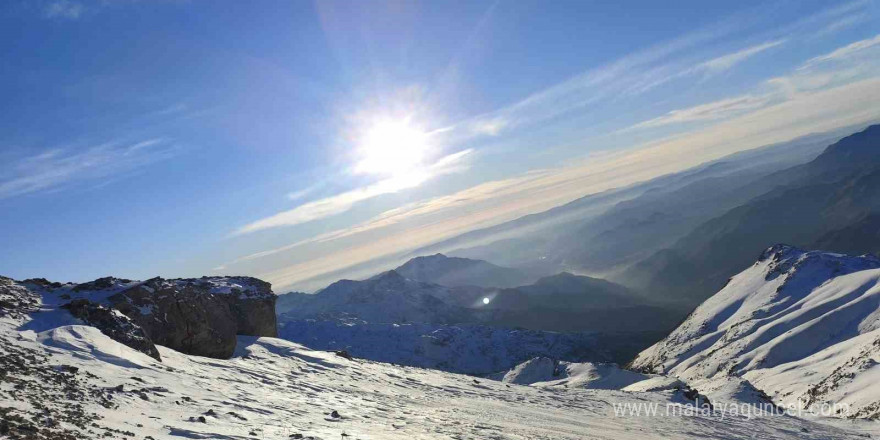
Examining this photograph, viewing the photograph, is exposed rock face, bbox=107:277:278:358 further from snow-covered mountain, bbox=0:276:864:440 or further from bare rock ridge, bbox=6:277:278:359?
snow-covered mountain, bbox=0:276:864:440

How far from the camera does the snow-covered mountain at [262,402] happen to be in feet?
58.4

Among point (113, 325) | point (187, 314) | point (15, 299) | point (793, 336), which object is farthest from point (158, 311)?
point (793, 336)

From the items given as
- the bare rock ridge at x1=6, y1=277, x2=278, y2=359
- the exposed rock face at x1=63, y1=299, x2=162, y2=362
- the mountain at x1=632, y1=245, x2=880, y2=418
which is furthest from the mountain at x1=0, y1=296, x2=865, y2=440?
the mountain at x1=632, y1=245, x2=880, y2=418

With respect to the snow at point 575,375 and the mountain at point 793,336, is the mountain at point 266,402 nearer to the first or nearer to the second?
the mountain at point 793,336

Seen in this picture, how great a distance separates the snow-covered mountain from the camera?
58.4 feet

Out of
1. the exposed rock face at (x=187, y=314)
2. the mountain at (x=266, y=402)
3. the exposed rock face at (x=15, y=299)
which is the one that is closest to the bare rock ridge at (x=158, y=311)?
the exposed rock face at (x=187, y=314)

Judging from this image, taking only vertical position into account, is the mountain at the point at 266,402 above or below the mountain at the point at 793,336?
above

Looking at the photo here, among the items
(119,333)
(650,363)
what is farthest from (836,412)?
(650,363)

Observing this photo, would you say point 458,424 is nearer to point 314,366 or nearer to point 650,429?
point 650,429

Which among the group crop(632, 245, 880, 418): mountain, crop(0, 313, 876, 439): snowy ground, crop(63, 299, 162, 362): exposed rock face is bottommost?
crop(632, 245, 880, 418): mountain

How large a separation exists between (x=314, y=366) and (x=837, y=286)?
158749 millimetres

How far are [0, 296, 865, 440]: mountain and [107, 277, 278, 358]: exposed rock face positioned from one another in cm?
251

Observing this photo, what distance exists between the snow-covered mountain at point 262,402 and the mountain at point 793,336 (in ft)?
126

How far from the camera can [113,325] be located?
105ft
